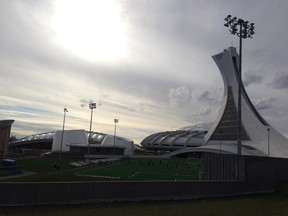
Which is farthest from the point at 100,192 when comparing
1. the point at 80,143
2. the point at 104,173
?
the point at 80,143

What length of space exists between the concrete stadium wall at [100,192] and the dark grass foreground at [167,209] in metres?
0.35

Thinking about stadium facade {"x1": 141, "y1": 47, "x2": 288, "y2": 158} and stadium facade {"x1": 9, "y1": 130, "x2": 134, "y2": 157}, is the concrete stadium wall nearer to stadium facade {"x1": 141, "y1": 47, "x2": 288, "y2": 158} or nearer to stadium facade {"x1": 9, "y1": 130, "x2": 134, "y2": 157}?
stadium facade {"x1": 9, "y1": 130, "x2": 134, "y2": 157}

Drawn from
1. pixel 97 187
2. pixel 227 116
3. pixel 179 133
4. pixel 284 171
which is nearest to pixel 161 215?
pixel 97 187

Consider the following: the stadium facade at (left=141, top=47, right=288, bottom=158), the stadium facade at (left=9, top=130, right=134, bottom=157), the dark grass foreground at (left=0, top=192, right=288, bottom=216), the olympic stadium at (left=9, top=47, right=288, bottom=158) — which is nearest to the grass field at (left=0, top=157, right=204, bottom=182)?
the dark grass foreground at (left=0, top=192, right=288, bottom=216)

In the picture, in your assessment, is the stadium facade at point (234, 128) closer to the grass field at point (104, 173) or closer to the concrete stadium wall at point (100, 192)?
the grass field at point (104, 173)

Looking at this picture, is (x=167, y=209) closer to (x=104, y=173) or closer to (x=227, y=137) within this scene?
(x=104, y=173)

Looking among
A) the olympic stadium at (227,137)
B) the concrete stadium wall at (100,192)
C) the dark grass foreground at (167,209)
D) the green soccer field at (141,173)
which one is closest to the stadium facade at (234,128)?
the olympic stadium at (227,137)

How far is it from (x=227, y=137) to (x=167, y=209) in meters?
Result: 86.1

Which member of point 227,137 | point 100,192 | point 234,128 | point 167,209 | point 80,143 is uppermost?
point 234,128

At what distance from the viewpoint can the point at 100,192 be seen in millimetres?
12805

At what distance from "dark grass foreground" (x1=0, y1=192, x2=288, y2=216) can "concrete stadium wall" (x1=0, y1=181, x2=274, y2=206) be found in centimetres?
35

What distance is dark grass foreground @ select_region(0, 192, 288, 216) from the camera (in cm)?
1103

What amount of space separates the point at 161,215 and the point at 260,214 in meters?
3.60

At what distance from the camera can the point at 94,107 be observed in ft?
221
